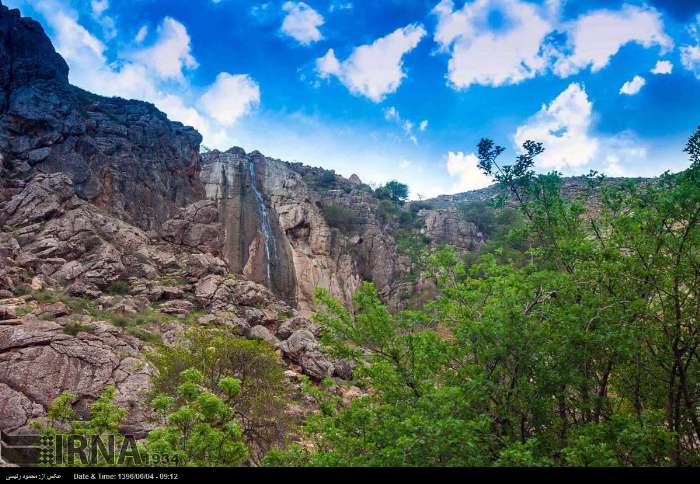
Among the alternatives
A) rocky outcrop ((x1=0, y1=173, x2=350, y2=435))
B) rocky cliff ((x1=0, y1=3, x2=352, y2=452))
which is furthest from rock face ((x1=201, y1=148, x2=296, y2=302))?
rocky outcrop ((x1=0, y1=173, x2=350, y2=435))

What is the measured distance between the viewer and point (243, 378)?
19938 millimetres

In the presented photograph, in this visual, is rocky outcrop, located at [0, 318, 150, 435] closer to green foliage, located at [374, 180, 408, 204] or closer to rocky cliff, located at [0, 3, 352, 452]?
rocky cliff, located at [0, 3, 352, 452]

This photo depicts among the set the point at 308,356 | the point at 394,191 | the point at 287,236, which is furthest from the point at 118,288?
the point at 394,191

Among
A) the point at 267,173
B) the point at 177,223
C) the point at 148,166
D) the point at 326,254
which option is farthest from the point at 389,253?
the point at 148,166

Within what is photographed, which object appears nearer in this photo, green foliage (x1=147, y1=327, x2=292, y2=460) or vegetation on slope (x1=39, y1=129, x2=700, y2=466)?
vegetation on slope (x1=39, y1=129, x2=700, y2=466)

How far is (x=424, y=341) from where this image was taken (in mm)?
8820

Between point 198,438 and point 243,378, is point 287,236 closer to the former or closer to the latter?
point 243,378

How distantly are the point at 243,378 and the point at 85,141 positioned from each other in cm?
3590

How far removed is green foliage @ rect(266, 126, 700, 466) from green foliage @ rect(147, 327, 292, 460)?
9801 millimetres

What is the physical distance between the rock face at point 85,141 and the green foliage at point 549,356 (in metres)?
40.7

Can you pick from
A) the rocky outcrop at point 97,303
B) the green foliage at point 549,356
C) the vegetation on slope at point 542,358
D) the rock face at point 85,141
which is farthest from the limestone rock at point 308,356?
the rock face at point 85,141

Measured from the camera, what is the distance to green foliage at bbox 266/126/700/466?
24.3ft

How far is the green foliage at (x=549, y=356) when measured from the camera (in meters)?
7.39

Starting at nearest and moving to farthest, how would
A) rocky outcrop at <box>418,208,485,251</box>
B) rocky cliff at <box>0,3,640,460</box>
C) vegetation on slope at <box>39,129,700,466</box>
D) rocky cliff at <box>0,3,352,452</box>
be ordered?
vegetation on slope at <box>39,129,700,466</box> < rocky cliff at <box>0,3,352,452</box> < rocky cliff at <box>0,3,640,460</box> < rocky outcrop at <box>418,208,485,251</box>
